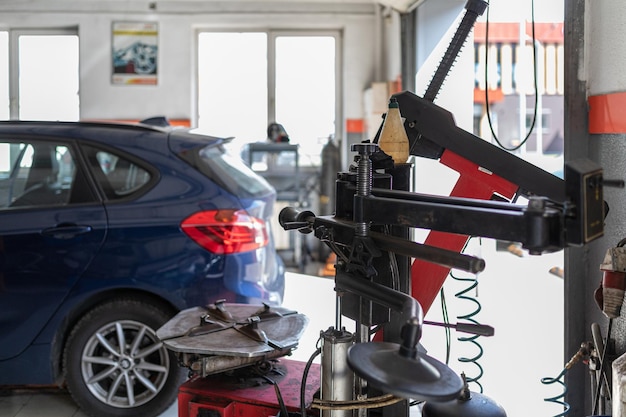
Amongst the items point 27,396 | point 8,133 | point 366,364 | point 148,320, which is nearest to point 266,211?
point 148,320

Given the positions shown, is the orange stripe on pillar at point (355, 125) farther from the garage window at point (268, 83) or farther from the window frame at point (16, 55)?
the window frame at point (16, 55)

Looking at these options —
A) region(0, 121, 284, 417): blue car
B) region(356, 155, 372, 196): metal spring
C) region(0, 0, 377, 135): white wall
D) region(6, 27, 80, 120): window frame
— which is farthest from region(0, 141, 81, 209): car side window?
region(6, 27, 80, 120): window frame

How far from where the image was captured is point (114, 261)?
135 inches

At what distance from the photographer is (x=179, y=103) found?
9.59m

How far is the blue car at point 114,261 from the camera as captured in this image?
11.2ft

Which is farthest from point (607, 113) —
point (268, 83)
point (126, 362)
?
point (268, 83)

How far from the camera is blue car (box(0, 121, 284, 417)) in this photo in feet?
11.2

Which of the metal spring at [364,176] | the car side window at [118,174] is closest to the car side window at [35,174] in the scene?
the car side window at [118,174]

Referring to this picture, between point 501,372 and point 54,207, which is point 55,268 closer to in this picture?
point 54,207

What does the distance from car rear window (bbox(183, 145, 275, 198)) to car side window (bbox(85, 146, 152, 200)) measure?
23 centimetres

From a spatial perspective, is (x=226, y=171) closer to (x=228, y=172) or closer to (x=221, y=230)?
(x=228, y=172)

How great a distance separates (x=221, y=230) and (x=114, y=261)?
0.50 m

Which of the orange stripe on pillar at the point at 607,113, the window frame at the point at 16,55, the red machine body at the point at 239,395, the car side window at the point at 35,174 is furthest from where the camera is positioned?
the window frame at the point at 16,55

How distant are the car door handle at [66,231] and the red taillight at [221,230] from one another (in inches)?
17.7
